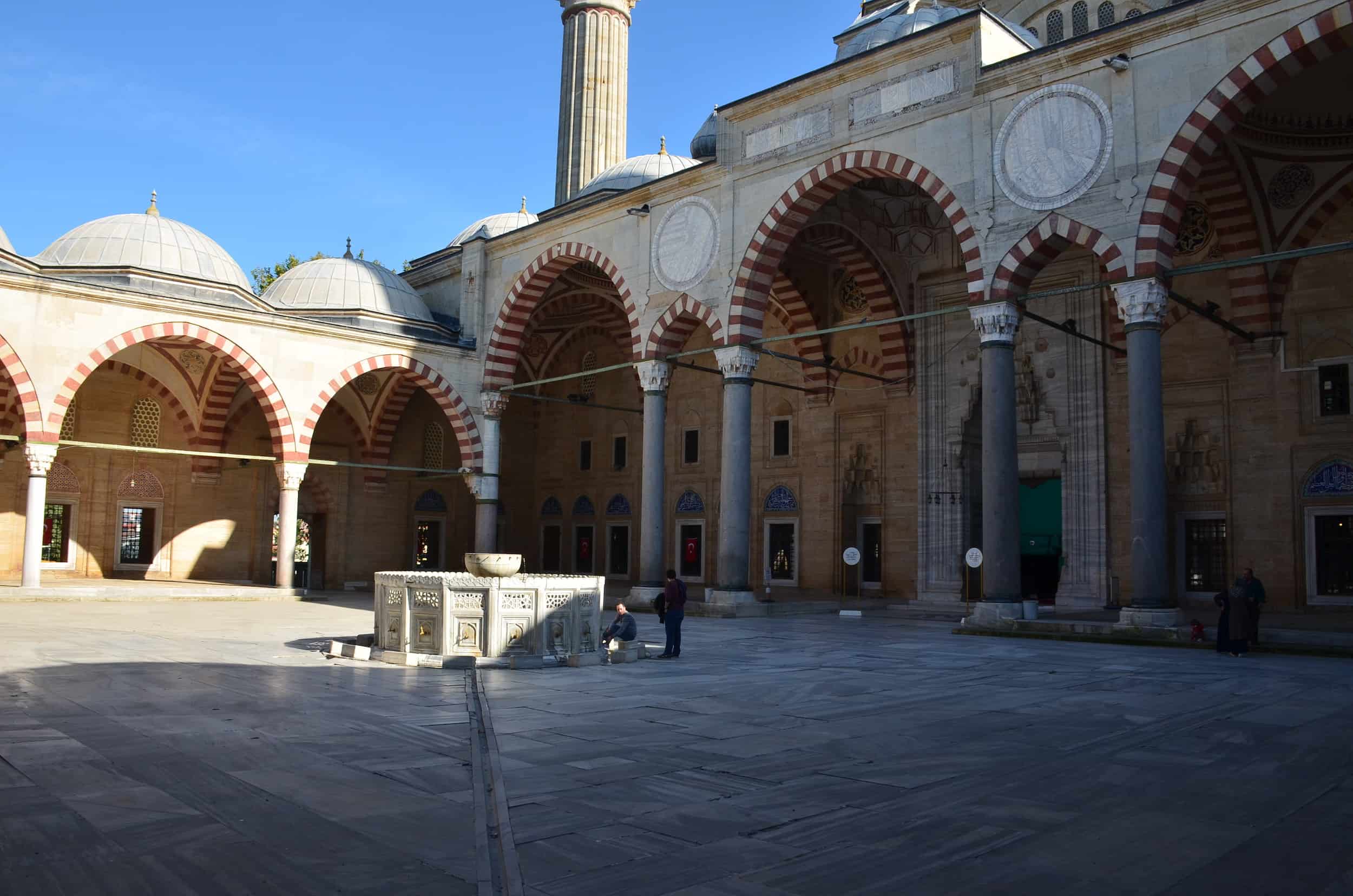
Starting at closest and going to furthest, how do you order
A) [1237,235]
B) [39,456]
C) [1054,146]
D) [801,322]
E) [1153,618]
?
[1153,618] < [1054,146] < [1237,235] < [39,456] < [801,322]

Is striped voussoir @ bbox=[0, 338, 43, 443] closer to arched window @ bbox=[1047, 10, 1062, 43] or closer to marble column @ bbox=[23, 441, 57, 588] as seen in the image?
marble column @ bbox=[23, 441, 57, 588]

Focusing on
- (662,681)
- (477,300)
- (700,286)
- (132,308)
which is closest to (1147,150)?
(700,286)

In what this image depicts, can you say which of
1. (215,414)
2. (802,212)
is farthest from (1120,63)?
(215,414)

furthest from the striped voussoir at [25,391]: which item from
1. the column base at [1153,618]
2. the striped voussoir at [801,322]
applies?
the column base at [1153,618]

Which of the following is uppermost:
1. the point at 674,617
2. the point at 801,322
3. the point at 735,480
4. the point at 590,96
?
the point at 590,96

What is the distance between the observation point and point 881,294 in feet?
55.9

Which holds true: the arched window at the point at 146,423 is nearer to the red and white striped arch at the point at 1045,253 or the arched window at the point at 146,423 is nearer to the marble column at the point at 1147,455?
the red and white striped arch at the point at 1045,253

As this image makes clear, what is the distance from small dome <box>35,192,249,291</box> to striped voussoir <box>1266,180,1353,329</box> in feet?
51.3

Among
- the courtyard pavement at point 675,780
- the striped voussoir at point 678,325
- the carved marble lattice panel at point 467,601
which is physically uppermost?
the striped voussoir at point 678,325

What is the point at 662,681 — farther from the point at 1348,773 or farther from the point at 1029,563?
the point at 1029,563

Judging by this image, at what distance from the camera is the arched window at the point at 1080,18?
16.3 metres

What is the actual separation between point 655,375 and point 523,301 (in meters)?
4.14

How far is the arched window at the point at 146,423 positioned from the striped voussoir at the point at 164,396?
5.0 inches

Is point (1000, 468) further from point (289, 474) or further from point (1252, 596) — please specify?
point (289, 474)
